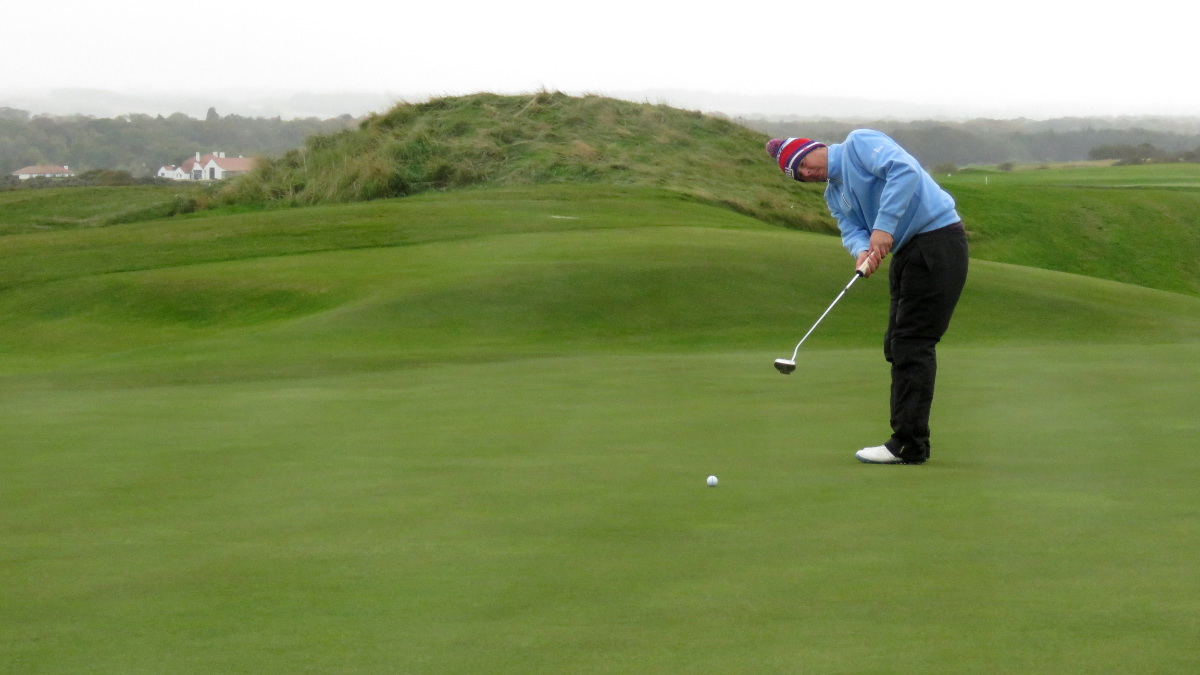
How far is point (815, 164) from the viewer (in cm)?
680

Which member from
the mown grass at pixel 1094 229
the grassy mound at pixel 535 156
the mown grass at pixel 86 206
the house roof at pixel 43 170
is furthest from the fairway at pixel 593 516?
the house roof at pixel 43 170

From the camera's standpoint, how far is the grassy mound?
42.9 m

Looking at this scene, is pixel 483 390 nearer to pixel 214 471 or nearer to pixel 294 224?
pixel 214 471

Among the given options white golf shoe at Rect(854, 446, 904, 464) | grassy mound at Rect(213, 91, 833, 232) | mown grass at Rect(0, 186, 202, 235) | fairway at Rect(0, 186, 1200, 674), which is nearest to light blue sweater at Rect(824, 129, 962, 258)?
white golf shoe at Rect(854, 446, 904, 464)

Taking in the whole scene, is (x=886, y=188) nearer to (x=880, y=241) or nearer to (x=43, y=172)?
(x=880, y=241)

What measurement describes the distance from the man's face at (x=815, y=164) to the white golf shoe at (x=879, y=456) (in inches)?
56.3

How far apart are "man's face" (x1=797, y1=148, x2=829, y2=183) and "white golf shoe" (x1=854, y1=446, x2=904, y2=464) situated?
1.43m

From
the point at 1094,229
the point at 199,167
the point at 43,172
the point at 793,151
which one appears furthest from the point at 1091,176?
the point at 793,151

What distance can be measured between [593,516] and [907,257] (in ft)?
8.17

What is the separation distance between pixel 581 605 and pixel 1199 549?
2.08 metres

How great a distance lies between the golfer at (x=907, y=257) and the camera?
20.8ft

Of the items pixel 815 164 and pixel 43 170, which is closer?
pixel 815 164

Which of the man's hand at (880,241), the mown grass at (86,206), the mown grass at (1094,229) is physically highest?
the man's hand at (880,241)

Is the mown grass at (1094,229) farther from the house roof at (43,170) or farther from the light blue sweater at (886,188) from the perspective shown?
the house roof at (43,170)
